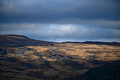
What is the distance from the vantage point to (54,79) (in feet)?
633

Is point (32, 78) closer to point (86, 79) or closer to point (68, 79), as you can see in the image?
point (68, 79)

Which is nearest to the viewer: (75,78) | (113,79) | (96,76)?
(113,79)

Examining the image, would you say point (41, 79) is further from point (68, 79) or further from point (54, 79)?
point (68, 79)

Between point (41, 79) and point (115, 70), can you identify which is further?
point (41, 79)

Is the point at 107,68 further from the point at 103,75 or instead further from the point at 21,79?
the point at 21,79

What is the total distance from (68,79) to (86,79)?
16065 millimetres

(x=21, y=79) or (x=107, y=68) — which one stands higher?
(x=107, y=68)

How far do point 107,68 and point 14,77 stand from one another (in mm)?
78314

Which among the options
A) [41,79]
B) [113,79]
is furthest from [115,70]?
[41,79]

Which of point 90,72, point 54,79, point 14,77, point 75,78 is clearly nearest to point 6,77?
point 14,77

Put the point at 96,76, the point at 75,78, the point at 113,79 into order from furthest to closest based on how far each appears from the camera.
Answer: the point at 75,78 < the point at 96,76 < the point at 113,79

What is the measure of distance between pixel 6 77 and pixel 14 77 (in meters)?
6.66

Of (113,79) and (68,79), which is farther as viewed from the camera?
(68,79)

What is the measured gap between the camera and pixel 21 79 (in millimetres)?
191875
